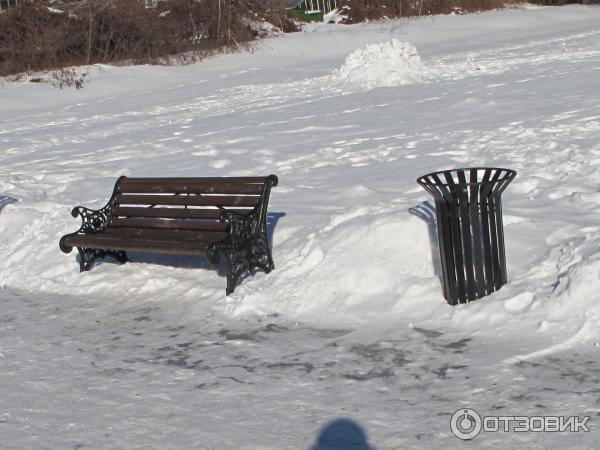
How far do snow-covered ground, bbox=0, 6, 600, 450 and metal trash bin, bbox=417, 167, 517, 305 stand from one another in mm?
128

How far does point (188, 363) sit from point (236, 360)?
300 mm

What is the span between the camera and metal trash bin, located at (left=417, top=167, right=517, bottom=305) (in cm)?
629

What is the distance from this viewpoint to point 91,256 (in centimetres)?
834

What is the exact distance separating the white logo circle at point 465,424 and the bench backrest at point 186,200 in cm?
312

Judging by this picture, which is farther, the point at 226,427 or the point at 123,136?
the point at 123,136

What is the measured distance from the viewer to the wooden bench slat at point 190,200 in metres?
7.72

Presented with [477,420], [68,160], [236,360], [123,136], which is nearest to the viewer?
[477,420]

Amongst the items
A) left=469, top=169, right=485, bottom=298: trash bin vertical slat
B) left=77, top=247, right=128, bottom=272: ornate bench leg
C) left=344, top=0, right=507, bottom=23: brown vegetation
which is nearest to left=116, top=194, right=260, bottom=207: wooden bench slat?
left=77, top=247, right=128, bottom=272: ornate bench leg

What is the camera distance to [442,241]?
6.31m

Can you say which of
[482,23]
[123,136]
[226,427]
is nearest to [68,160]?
[123,136]

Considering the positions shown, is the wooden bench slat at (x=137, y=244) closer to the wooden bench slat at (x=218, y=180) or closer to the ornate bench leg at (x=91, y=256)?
the ornate bench leg at (x=91, y=256)

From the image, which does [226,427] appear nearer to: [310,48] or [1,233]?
[1,233]

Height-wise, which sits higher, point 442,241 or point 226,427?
point 442,241

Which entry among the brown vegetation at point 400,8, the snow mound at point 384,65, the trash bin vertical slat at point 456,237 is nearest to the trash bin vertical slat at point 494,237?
the trash bin vertical slat at point 456,237
